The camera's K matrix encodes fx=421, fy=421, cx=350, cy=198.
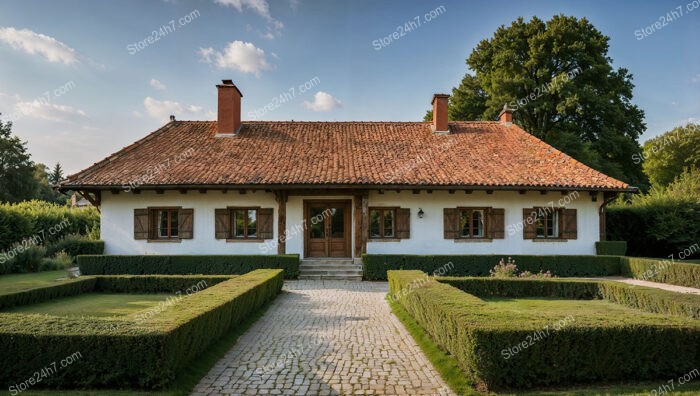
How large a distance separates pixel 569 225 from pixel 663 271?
3.56 m

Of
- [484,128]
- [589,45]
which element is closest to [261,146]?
[484,128]

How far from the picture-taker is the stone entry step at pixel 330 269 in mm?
14822

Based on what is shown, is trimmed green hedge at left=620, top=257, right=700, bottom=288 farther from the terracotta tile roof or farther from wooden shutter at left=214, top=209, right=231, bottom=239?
wooden shutter at left=214, top=209, right=231, bottom=239

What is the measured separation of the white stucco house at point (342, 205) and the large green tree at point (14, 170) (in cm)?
3154

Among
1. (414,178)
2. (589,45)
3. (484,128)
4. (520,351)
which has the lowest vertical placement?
(520,351)

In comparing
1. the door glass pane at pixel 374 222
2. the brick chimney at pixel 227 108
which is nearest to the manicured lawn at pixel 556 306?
the door glass pane at pixel 374 222

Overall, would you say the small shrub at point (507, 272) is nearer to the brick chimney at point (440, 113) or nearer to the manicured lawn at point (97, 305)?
the brick chimney at point (440, 113)

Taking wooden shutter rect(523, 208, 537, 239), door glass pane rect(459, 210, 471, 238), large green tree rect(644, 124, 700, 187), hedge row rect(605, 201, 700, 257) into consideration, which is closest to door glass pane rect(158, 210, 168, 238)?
door glass pane rect(459, 210, 471, 238)

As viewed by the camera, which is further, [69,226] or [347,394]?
[69,226]

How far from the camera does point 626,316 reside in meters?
6.02

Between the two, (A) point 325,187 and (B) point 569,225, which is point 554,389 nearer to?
(A) point 325,187

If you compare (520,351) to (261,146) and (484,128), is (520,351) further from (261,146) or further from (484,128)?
(484,128)

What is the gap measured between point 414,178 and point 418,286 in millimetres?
7521

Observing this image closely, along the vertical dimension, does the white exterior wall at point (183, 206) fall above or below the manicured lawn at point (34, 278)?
above
